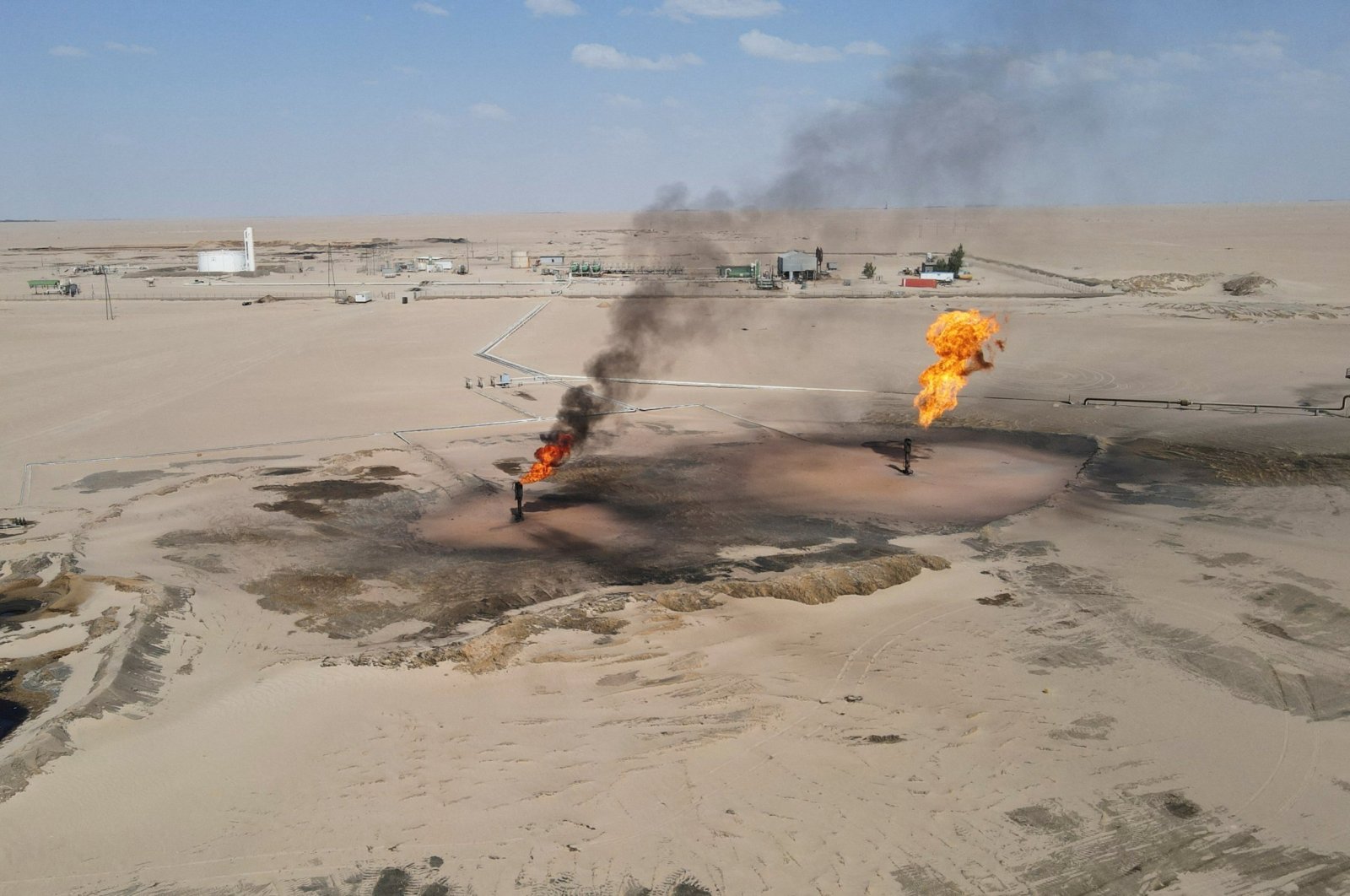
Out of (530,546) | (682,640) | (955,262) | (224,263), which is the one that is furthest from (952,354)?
(224,263)

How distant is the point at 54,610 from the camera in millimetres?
21516

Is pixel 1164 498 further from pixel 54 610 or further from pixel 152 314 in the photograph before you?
pixel 152 314

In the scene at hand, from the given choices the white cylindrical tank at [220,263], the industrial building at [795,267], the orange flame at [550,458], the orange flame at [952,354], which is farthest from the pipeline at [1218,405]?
the white cylindrical tank at [220,263]

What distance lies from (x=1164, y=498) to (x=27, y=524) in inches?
1295

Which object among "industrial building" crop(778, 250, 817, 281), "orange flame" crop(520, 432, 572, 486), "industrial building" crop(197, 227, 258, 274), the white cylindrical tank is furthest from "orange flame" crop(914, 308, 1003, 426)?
the white cylindrical tank

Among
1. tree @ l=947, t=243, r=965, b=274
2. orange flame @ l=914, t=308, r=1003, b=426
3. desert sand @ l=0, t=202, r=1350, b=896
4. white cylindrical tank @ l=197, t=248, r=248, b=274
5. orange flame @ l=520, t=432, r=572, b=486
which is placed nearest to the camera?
desert sand @ l=0, t=202, r=1350, b=896

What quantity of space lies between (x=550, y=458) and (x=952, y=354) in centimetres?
1640

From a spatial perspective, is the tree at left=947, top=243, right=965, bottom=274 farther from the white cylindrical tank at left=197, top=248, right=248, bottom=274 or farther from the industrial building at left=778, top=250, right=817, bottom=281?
the white cylindrical tank at left=197, top=248, right=248, bottom=274

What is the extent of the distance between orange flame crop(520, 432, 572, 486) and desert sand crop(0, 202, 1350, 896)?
613 millimetres

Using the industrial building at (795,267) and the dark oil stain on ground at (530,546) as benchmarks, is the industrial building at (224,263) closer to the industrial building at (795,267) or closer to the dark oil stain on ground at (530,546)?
the industrial building at (795,267)

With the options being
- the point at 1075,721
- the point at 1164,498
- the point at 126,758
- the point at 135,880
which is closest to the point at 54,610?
the point at 126,758

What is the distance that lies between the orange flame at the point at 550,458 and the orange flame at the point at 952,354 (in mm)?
14163

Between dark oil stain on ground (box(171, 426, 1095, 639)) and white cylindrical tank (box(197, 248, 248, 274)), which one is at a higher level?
white cylindrical tank (box(197, 248, 248, 274))

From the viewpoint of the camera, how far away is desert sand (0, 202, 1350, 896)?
14.0 metres
